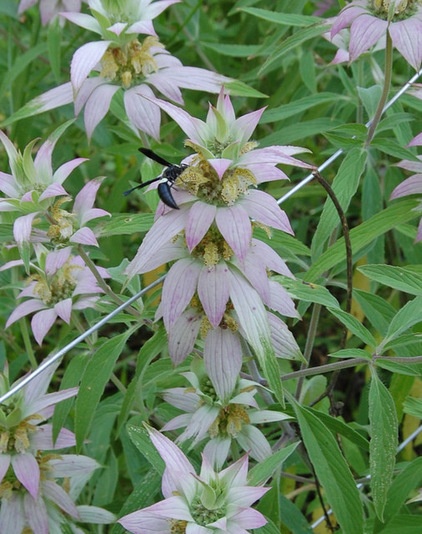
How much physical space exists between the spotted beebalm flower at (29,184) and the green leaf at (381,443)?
54 centimetres

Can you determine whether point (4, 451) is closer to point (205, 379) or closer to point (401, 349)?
point (205, 379)

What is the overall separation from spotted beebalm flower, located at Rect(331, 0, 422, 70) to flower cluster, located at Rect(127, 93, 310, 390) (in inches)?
13.0

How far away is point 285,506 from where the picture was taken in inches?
58.8

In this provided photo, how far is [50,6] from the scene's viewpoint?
210 cm

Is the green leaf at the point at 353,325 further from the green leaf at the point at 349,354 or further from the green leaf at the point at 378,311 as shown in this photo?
the green leaf at the point at 378,311

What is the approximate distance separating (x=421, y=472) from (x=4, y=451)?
2.14 feet

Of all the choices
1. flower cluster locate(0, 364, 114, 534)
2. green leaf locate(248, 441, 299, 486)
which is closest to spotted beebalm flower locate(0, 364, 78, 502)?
flower cluster locate(0, 364, 114, 534)

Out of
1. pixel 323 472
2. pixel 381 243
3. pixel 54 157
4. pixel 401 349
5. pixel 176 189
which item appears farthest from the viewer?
pixel 54 157

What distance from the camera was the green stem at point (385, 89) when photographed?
136cm

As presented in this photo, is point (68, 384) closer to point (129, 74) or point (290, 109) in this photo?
point (129, 74)

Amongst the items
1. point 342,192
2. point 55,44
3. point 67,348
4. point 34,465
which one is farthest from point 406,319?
point 55,44

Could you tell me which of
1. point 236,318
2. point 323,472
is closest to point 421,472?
point 323,472

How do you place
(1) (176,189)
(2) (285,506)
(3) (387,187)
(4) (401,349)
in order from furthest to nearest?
1. (3) (387,187)
2. (2) (285,506)
3. (4) (401,349)
4. (1) (176,189)

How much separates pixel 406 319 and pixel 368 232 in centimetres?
18
